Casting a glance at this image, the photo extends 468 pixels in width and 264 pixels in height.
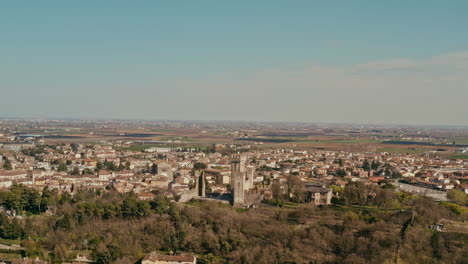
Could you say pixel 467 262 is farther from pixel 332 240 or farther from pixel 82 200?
pixel 82 200

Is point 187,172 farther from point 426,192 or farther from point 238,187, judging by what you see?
point 426,192

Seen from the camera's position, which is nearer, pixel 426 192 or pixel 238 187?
pixel 238 187

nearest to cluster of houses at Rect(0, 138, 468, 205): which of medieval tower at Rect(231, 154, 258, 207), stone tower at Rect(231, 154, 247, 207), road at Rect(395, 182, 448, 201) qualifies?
medieval tower at Rect(231, 154, 258, 207)

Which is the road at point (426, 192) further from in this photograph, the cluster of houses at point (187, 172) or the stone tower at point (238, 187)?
the stone tower at point (238, 187)

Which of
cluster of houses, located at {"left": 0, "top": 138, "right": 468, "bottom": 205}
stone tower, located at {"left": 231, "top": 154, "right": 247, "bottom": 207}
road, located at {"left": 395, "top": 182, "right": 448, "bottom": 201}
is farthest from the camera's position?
cluster of houses, located at {"left": 0, "top": 138, "right": 468, "bottom": 205}

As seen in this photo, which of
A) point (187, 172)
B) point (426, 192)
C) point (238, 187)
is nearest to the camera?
point (238, 187)

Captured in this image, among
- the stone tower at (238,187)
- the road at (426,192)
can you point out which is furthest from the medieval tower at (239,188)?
the road at (426,192)

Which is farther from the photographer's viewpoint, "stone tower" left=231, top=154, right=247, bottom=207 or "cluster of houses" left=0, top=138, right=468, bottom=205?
"cluster of houses" left=0, top=138, right=468, bottom=205

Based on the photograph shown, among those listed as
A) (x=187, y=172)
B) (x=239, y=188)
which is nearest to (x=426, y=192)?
(x=239, y=188)

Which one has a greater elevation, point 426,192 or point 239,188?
point 239,188

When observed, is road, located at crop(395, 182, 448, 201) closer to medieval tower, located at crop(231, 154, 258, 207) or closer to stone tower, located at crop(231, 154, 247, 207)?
medieval tower, located at crop(231, 154, 258, 207)

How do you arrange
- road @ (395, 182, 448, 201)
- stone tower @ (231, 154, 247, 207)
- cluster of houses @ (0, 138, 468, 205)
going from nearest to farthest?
stone tower @ (231, 154, 247, 207) < road @ (395, 182, 448, 201) < cluster of houses @ (0, 138, 468, 205)

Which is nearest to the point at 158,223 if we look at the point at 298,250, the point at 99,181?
the point at 298,250
